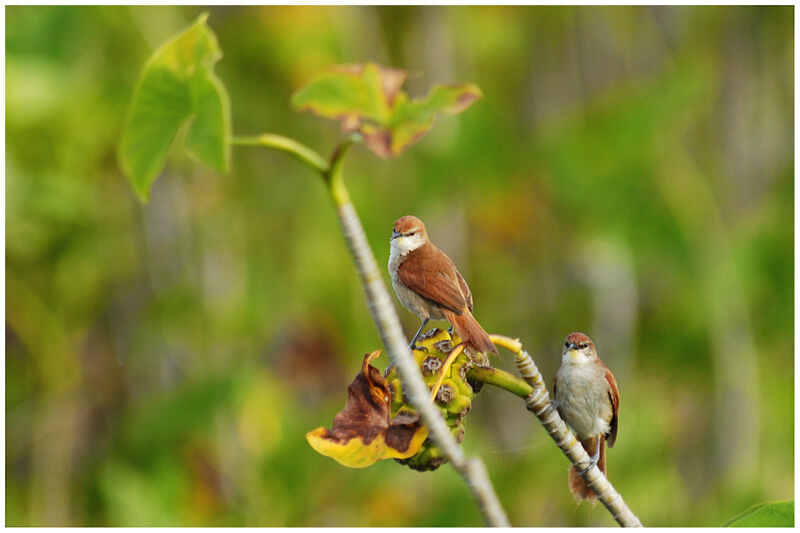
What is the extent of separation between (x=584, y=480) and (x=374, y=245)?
838mm

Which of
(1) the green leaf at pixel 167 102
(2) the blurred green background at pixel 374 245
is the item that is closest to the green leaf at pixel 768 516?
(1) the green leaf at pixel 167 102

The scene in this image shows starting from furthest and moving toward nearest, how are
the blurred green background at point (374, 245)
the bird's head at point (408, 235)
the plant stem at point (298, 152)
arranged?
the blurred green background at point (374, 245), the bird's head at point (408, 235), the plant stem at point (298, 152)

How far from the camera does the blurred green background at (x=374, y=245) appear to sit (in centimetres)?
151

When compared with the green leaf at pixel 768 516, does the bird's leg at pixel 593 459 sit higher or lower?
higher

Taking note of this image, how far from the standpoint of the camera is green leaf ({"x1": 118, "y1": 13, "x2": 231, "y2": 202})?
357 mm

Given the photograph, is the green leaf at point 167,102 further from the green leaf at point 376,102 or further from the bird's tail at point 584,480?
the bird's tail at point 584,480

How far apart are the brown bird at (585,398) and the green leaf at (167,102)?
20cm

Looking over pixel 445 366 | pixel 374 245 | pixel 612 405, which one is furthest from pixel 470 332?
pixel 374 245

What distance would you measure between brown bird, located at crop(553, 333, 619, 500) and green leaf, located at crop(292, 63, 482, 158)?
0.45 feet

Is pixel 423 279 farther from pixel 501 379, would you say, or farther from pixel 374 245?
pixel 374 245

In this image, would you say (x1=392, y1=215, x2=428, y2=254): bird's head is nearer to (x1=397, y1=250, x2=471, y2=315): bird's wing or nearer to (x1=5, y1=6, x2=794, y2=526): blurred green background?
(x1=397, y1=250, x2=471, y2=315): bird's wing

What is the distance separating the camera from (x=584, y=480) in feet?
1.27

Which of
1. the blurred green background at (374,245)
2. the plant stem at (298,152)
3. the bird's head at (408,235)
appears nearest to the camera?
the plant stem at (298,152)

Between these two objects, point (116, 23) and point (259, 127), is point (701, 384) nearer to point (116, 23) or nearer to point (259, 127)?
point (259, 127)
